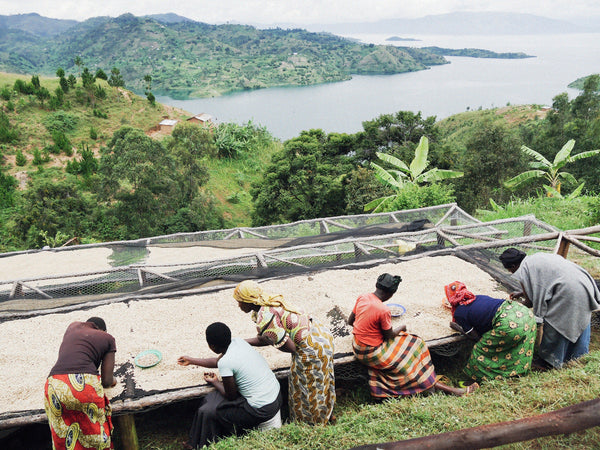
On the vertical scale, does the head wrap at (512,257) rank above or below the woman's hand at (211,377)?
above

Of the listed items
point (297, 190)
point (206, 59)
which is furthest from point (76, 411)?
point (206, 59)

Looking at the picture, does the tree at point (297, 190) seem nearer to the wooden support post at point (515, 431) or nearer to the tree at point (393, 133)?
the tree at point (393, 133)

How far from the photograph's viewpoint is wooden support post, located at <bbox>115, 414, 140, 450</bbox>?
346cm

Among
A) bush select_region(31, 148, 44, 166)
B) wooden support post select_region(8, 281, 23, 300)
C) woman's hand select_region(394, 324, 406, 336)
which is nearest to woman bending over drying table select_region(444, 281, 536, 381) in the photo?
woman's hand select_region(394, 324, 406, 336)

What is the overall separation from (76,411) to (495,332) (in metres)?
3.36

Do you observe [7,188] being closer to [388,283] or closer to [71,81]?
[71,81]

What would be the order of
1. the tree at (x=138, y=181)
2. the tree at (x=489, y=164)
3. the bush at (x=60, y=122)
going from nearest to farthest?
1. the tree at (x=138, y=181)
2. the tree at (x=489, y=164)
3. the bush at (x=60, y=122)

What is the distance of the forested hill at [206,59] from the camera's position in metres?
107

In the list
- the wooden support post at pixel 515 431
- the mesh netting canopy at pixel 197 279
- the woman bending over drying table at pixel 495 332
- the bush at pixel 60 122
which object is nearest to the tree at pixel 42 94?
the bush at pixel 60 122

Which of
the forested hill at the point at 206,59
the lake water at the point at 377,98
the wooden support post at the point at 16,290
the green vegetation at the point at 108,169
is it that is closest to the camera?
the wooden support post at the point at 16,290

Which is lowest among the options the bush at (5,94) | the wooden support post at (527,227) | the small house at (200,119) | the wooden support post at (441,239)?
the wooden support post at (441,239)

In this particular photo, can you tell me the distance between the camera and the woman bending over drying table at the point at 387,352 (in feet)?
11.4

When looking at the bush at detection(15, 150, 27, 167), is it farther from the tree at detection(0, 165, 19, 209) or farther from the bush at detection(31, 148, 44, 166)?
the tree at detection(0, 165, 19, 209)

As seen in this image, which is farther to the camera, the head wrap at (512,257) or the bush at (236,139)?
the bush at (236,139)
